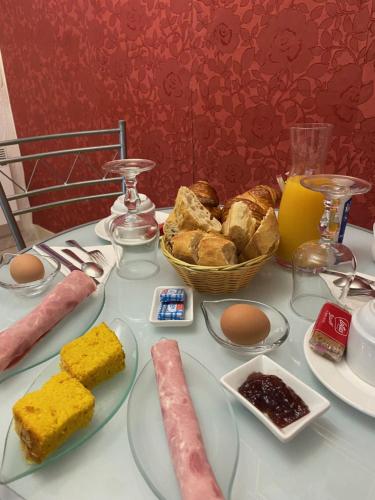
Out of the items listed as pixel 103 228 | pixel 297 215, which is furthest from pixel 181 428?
pixel 103 228

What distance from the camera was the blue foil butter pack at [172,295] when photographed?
0.70 meters

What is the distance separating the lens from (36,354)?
598 mm

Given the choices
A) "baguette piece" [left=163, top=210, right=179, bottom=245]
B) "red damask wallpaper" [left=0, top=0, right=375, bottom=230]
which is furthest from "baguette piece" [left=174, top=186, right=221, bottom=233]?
"red damask wallpaper" [left=0, top=0, right=375, bottom=230]

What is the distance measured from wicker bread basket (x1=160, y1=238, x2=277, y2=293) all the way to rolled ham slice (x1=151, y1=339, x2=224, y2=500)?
0.15 m

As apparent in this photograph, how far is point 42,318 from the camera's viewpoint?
25.1 inches

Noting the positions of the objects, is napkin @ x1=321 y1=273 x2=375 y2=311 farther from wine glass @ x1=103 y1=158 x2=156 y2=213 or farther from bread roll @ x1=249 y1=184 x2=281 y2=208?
wine glass @ x1=103 y1=158 x2=156 y2=213

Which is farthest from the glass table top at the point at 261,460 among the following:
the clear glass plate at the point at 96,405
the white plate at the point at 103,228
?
the white plate at the point at 103,228

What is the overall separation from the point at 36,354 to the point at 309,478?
1.40 feet

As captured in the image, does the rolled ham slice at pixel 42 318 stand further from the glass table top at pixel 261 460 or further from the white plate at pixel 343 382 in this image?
the white plate at pixel 343 382

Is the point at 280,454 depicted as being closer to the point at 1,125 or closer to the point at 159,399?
the point at 159,399

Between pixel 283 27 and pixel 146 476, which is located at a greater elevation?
pixel 283 27

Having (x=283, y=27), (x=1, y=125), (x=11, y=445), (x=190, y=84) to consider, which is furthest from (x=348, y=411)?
(x=1, y=125)

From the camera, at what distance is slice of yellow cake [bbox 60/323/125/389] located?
0.52 meters

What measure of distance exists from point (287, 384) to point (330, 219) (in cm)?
30
